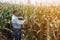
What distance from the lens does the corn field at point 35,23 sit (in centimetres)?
306

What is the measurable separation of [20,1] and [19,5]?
0.23 ft

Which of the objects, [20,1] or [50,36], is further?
[20,1]

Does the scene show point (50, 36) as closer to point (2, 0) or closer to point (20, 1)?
point (20, 1)

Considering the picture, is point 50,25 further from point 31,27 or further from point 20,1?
point 20,1

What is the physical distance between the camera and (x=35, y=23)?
10.2ft

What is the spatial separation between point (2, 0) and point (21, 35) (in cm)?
68

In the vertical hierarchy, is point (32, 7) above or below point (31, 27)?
above

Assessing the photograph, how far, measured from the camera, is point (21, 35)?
3.15m

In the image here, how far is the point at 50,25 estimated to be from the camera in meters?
3.06

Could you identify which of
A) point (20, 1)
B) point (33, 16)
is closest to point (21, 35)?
point (33, 16)

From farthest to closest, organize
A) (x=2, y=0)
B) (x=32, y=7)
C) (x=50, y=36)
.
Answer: (x=2, y=0) < (x=32, y=7) < (x=50, y=36)

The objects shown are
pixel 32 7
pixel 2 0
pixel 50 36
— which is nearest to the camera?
pixel 50 36

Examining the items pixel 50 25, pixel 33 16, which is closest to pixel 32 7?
pixel 33 16

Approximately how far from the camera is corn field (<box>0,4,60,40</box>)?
306 cm
